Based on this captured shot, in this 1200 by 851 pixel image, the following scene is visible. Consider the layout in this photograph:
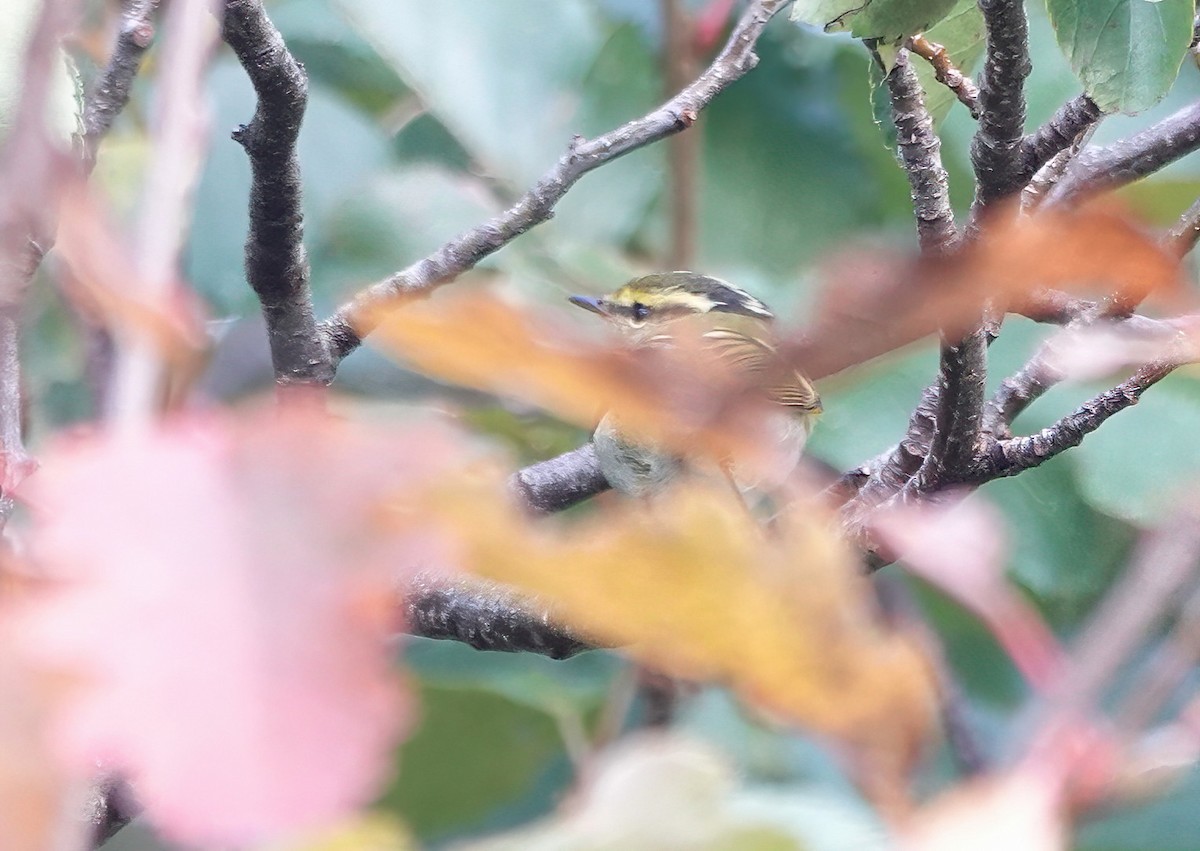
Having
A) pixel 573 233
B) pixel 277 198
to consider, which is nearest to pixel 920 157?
pixel 277 198

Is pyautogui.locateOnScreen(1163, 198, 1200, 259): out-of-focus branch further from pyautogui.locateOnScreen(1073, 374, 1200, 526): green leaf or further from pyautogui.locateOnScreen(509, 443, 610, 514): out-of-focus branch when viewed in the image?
pyautogui.locateOnScreen(509, 443, 610, 514): out-of-focus branch

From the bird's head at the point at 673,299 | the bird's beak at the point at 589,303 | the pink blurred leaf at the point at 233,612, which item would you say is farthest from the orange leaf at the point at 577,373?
the bird's head at the point at 673,299

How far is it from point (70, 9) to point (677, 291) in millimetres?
754

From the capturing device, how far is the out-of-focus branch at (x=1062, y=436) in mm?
406

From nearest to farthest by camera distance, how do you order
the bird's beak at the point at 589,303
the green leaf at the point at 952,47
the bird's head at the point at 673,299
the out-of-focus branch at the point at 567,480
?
the green leaf at the point at 952,47, the out-of-focus branch at the point at 567,480, the bird's beak at the point at 589,303, the bird's head at the point at 673,299

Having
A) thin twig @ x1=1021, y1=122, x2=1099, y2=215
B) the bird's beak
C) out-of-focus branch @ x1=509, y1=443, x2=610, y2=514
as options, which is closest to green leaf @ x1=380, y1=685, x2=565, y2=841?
out-of-focus branch @ x1=509, y1=443, x2=610, y2=514

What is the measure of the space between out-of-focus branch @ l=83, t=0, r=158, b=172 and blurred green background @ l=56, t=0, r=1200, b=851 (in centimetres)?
9

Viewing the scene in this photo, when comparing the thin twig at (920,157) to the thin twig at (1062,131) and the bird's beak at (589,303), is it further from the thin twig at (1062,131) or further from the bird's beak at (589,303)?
the bird's beak at (589,303)

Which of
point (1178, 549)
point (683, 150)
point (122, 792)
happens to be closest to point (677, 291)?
point (683, 150)

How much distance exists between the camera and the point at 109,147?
0.72m

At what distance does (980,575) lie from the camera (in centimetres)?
13

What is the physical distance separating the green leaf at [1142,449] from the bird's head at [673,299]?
0.25 meters

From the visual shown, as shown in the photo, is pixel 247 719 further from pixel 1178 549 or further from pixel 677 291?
pixel 677 291

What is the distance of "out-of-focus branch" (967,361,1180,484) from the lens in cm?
41
